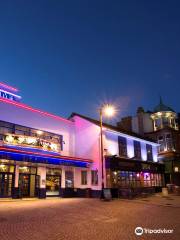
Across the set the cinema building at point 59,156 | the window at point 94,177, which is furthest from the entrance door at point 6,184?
the window at point 94,177

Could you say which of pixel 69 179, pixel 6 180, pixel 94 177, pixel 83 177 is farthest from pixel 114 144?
pixel 6 180

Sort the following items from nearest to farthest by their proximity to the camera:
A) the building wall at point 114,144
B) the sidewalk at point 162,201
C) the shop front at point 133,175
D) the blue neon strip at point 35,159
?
the sidewalk at point 162,201 < the blue neon strip at point 35,159 < the shop front at point 133,175 < the building wall at point 114,144

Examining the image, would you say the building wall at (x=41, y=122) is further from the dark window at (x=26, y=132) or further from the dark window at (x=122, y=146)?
the dark window at (x=122, y=146)

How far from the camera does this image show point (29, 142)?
24125 millimetres

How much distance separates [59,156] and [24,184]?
456 centimetres

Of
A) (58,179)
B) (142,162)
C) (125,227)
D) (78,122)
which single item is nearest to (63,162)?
(58,179)

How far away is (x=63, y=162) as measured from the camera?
2531cm

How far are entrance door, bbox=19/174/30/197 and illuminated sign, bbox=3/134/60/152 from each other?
3.28 m

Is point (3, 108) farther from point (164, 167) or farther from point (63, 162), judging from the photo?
point (164, 167)

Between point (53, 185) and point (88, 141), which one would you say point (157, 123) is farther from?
point (53, 185)

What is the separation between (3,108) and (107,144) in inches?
493

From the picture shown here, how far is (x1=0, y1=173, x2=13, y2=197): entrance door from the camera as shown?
73.0 ft

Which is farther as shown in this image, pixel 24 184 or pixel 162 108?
pixel 162 108

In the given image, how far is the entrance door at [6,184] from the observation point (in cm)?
2225
